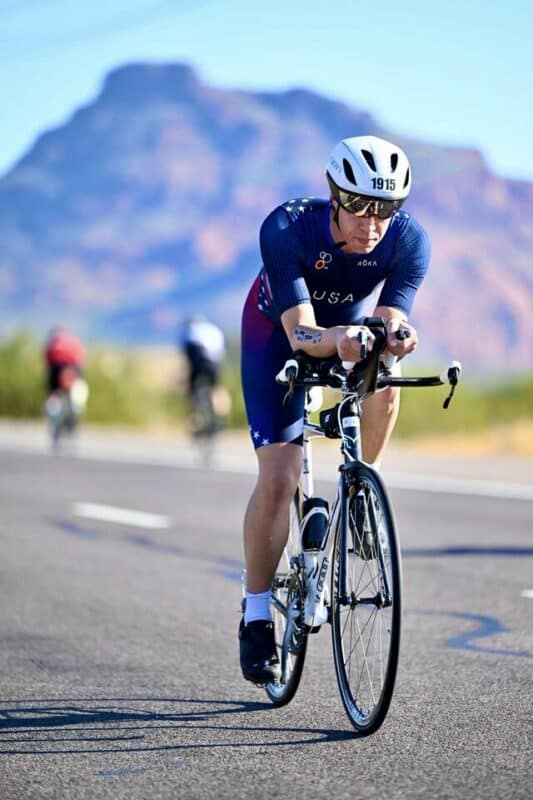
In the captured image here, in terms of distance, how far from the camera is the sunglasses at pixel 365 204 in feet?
17.5

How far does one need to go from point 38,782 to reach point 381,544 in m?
1.33

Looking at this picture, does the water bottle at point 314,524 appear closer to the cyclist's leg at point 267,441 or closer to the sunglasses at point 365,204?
the cyclist's leg at point 267,441

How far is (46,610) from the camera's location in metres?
8.35

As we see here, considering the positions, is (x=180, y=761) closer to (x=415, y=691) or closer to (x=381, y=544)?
(x=381, y=544)

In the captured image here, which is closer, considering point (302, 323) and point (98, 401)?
point (302, 323)

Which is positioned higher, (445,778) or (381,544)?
(381,544)

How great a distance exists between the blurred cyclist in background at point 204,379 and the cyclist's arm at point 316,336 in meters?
14.9

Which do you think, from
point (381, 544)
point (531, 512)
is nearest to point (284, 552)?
point (381, 544)

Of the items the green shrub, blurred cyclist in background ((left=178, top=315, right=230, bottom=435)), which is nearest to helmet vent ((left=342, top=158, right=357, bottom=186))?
blurred cyclist in background ((left=178, top=315, right=230, bottom=435))

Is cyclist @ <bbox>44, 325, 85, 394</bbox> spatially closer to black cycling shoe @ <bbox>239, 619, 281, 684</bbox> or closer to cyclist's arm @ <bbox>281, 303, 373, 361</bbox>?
black cycling shoe @ <bbox>239, 619, 281, 684</bbox>

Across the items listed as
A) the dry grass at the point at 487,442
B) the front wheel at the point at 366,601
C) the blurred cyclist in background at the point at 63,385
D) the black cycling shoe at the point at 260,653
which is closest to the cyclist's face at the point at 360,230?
the front wheel at the point at 366,601

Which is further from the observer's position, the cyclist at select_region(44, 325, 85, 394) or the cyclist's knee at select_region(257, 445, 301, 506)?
the cyclist at select_region(44, 325, 85, 394)

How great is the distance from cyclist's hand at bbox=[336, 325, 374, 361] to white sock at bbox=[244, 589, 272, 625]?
1.17 m

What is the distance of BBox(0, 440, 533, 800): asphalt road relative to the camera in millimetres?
4703
